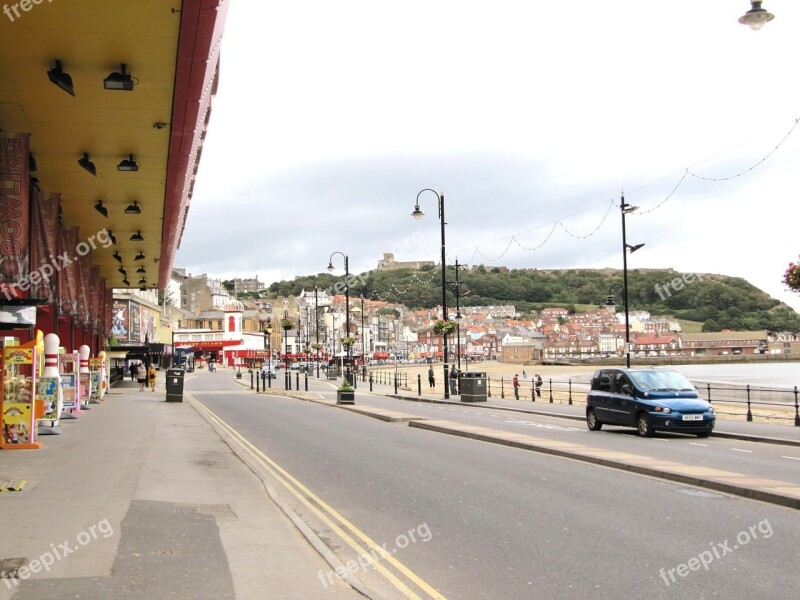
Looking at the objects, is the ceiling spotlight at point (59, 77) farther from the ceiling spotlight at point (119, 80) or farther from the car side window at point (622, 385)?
the car side window at point (622, 385)

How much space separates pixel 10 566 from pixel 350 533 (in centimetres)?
359

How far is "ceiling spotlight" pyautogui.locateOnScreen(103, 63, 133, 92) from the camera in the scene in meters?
12.2

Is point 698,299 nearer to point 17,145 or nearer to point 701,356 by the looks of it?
point 701,356

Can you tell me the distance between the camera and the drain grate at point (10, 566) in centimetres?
630

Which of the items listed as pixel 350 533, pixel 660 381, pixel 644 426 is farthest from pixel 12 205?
pixel 660 381

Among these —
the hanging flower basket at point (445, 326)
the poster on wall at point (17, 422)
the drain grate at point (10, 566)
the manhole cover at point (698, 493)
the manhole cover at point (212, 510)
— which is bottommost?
the manhole cover at point (698, 493)

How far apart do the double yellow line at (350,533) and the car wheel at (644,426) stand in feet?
30.6

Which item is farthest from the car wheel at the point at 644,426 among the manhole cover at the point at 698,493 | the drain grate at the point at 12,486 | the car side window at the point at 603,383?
the drain grate at the point at 12,486

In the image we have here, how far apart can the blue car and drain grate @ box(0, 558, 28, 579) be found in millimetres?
15468

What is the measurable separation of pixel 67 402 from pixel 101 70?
1408 cm

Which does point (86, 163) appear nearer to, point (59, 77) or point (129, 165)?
point (129, 165)

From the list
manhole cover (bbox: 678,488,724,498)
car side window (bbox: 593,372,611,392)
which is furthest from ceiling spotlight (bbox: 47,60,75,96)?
car side window (bbox: 593,372,611,392)

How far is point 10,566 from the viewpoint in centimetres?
654

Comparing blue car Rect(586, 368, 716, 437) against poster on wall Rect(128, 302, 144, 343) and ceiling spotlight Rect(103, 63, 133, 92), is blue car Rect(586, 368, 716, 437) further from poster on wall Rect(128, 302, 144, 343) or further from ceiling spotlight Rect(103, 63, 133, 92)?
poster on wall Rect(128, 302, 144, 343)
